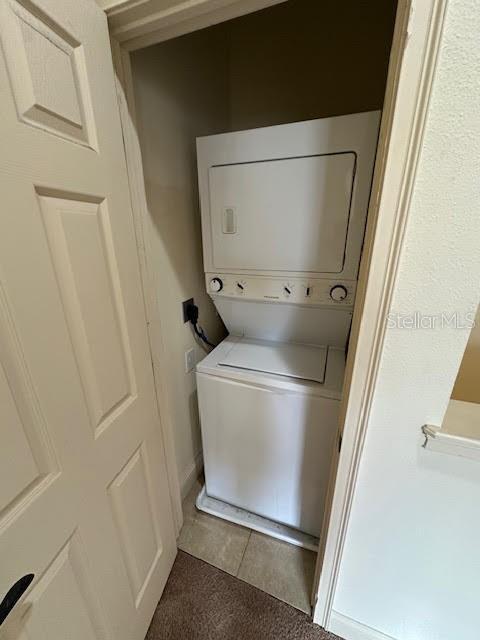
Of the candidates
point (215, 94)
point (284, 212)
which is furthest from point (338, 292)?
point (215, 94)

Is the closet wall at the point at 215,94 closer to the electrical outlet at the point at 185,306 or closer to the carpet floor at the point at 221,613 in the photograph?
the electrical outlet at the point at 185,306

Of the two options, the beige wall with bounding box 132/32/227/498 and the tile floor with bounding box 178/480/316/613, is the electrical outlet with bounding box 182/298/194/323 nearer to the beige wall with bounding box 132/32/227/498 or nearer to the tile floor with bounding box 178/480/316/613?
the beige wall with bounding box 132/32/227/498

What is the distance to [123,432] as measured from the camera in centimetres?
86

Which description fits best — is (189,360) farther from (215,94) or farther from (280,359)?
(215,94)

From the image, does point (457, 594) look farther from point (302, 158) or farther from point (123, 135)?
point (123, 135)

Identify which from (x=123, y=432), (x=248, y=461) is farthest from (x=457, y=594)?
(x=123, y=432)

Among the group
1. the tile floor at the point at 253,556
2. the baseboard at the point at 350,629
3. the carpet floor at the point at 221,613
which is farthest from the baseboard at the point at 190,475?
the baseboard at the point at 350,629

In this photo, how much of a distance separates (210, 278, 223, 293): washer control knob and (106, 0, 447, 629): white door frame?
0.37 meters

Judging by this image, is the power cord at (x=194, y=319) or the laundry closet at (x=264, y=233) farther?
the power cord at (x=194, y=319)

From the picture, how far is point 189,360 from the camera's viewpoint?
1503 mm

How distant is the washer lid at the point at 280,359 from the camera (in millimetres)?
1206

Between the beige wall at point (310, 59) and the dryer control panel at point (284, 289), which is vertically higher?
the beige wall at point (310, 59)

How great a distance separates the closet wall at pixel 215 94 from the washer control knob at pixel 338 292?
73 cm

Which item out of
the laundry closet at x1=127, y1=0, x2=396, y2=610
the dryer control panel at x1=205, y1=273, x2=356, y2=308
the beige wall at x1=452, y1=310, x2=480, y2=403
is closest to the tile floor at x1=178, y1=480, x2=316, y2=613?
the laundry closet at x1=127, y1=0, x2=396, y2=610
